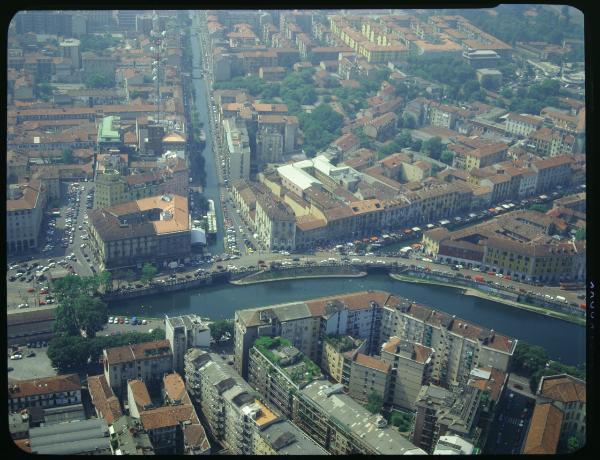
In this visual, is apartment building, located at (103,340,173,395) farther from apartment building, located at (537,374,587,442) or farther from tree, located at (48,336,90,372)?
apartment building, located at (537,374,587,442)

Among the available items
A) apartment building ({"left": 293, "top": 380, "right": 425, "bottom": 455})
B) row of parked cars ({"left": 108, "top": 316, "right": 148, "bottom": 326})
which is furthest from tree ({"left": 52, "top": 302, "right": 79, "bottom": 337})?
apartment building ({"left": 293, "top": 380, "right": 425, "bottom": 455})

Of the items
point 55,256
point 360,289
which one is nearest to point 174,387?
point 360,289

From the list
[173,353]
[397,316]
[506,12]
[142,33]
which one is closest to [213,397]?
[173,353]

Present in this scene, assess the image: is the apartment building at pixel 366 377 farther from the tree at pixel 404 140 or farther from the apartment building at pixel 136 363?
the tree at pixel 404 140

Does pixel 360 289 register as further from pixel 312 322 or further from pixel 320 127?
pixel 320 127

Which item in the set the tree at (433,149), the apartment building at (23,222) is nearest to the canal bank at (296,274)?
the apartment building at (23,222)

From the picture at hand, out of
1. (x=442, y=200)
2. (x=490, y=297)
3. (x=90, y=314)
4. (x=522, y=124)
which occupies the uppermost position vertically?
(x=522, y=124)
